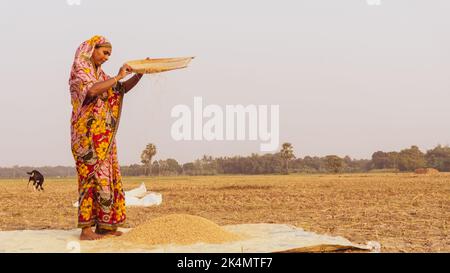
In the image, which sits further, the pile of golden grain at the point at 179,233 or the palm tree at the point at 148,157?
the palm tree at the point at 148,157

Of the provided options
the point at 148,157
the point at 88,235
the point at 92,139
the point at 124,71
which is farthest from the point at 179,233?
the point at 148,157

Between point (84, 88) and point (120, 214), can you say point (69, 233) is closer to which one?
point (120, 214)

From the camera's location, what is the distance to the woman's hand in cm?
→ 582

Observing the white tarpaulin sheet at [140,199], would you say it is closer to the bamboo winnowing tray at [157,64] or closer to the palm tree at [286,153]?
the bamboo winnowing tray at [157,64]

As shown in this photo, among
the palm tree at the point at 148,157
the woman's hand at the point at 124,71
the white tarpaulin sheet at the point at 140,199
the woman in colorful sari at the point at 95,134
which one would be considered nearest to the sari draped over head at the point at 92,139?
the woman in colorful sari at the point at 95,134

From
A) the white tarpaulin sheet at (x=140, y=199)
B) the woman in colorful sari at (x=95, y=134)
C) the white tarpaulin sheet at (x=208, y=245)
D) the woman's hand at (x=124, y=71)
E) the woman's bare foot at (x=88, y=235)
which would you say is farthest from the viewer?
the white tarpaulin sheet at (x=140, y=199)

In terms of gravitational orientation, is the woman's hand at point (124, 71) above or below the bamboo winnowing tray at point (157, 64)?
below

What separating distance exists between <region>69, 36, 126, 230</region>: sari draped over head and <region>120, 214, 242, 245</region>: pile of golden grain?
20.6 inches

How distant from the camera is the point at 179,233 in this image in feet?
18.9

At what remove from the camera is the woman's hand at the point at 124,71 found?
5820 millimetres

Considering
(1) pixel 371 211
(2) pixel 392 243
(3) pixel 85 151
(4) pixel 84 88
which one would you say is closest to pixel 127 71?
(4) pixel 84 88

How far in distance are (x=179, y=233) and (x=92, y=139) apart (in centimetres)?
156

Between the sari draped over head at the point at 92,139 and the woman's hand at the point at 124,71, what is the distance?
14.1 inches

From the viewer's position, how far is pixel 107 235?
6160 mm
